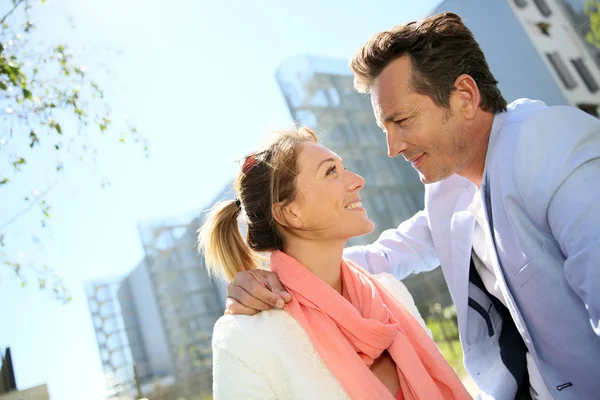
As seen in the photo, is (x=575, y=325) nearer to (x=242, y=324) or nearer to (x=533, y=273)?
(x=533, y=273)

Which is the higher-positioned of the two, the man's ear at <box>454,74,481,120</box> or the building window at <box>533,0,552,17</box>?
the building window at <box>533,0,552,17</box>

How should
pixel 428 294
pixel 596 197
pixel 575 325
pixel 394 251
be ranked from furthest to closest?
pixel 428 294
pixel 394 251
pixel 575 325
pixel 596 197

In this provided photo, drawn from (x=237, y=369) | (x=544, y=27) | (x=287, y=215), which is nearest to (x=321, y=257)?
(x=287, y=215)

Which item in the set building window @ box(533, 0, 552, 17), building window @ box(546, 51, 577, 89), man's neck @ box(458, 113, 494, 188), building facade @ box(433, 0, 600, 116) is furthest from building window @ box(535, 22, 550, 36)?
man's neck @ box(458, 113, 494, 188)

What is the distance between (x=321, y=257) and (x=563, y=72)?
71.3 feet

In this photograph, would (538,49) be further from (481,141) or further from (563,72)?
(481,141)

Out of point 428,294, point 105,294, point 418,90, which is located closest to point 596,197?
point 418,90

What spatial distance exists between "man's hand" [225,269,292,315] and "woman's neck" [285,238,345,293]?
0.51 ft

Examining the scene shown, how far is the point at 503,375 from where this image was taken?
72.2 inches

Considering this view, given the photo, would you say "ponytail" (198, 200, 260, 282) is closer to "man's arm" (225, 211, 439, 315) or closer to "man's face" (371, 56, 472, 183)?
"man's arm" (225, 211, 439, 315)

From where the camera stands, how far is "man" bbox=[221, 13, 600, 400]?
141cm

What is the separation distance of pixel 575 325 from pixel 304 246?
90 cm

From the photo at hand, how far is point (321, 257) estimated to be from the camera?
1863 mm

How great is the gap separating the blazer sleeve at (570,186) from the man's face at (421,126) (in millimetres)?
363
